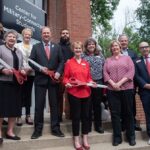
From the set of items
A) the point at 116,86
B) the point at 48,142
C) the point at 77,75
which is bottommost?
the point at 48,142

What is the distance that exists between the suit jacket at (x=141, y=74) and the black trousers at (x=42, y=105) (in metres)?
1.65

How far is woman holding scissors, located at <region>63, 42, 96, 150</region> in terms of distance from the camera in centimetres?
625

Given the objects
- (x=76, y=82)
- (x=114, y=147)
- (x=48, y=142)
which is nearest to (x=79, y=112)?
(x=76, y=82)

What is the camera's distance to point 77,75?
251 inches

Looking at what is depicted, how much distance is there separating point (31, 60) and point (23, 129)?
128cm

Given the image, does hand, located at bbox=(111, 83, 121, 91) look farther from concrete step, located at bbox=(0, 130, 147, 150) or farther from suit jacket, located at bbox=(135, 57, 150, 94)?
concrete step, located at bbox=(0, 130, 147, 150)

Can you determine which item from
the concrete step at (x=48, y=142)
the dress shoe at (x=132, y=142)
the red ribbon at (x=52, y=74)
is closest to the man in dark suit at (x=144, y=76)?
the dress shoe at (x=132, y=142)

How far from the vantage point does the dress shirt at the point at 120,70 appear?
6.69 meters

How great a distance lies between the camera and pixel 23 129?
21.7ft

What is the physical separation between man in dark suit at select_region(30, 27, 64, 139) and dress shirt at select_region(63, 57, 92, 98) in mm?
196

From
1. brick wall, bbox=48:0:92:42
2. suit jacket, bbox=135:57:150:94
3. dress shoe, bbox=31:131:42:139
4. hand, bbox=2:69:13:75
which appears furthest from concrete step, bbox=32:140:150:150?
brick wall, bbox=48:0:92:42

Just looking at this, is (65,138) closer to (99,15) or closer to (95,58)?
(95,58)

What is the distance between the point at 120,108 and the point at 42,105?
1.46 meters

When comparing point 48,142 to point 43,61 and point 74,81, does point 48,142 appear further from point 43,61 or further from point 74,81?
point 43,61
